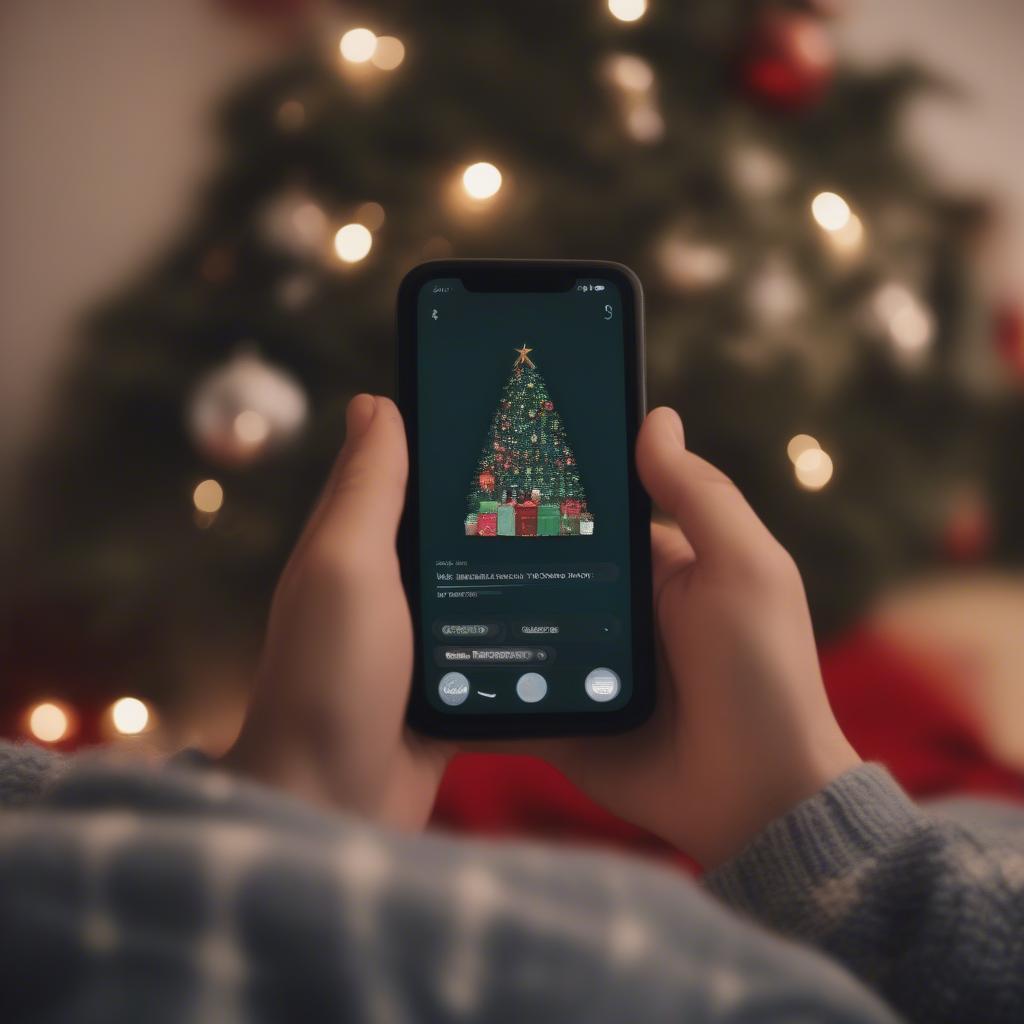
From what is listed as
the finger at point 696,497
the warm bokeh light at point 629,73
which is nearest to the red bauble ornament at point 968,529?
the warm bokeh light at point 629,73

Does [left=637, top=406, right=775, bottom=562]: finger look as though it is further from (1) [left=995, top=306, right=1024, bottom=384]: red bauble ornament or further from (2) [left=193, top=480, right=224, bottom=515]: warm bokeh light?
(1) [left=995, top=306, right=1024, bottom=384]: red bauble ornament

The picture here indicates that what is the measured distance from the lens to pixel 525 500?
22.8 inches

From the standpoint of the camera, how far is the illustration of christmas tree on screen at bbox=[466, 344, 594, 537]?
0.58 m

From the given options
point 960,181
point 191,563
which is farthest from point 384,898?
point 960,181

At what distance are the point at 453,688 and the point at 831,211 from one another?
0.81 m

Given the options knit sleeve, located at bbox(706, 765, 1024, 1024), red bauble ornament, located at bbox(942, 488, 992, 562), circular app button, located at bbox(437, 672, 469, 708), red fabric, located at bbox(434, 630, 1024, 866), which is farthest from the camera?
red bauble ornament, located at bbox(942, 488, 992, 562)

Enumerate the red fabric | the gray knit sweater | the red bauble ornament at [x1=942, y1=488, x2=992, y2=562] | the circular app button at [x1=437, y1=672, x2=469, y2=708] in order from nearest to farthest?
the gray knit sweater < the circular app button at [x1=437, y1=672, x2=469, y2=708] < the red fabric < the red bauble ornament at [x1=942, y1=488, x2=992, y2=562]

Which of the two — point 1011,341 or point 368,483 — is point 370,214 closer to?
point 368,483

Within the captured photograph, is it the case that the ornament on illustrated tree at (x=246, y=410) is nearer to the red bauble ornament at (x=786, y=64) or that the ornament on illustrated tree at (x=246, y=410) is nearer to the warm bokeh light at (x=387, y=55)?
the warm bokeh light at (x=387, y=55)

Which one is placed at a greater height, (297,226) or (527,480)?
(297,226)

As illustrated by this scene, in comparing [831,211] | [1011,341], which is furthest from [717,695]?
[1011,341]

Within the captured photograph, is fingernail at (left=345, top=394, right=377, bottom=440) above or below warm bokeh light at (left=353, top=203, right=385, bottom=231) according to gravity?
below

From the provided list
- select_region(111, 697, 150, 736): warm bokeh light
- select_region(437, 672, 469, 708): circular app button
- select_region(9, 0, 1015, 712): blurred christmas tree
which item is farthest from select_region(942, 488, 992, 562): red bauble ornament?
select_region(111, 697, 150, 736): warm bokeh light

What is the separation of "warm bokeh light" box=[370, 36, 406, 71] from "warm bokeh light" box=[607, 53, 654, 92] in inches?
10.2
